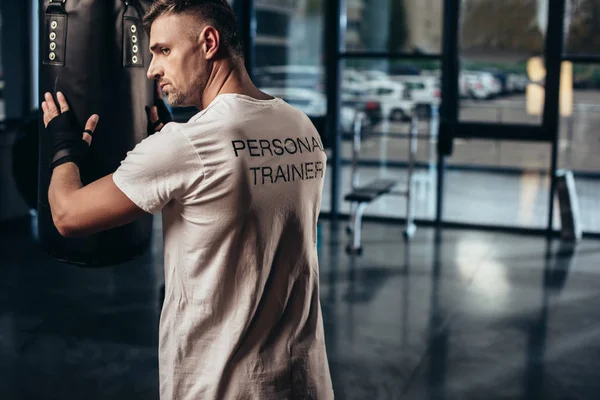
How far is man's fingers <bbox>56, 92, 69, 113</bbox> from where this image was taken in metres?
1.87

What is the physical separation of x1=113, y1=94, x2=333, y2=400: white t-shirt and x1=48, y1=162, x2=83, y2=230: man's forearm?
148 mm

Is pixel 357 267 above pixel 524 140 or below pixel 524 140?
below

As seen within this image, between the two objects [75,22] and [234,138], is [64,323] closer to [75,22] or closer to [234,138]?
[75,22]

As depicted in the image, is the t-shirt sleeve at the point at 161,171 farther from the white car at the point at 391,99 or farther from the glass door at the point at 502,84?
the white car at the point at 391,99

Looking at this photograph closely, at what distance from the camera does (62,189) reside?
1.54m

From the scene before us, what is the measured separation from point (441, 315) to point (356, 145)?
2.44m

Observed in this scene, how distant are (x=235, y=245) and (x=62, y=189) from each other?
0.37 meters

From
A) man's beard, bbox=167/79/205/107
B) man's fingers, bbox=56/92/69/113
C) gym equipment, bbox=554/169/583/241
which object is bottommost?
gym equipment, bbox=554/169/583/241

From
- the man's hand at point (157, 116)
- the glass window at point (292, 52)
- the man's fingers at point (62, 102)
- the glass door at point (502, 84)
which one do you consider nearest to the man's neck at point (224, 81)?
the man's fingers at point (62, 102)

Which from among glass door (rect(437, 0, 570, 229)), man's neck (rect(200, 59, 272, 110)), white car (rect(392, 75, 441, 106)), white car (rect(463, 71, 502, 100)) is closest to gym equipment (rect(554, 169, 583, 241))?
glass door (rect(437, 0, 570, 229))

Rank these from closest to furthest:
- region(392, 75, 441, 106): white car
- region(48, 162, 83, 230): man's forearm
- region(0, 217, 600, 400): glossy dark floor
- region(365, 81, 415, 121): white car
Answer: region(48, 162, 83, 230): man's forearm < region(0, 217, 600, 400): glossy dark floor < region(392, 75, 441, 106): white car < region(365, 81, 415, 121): white car

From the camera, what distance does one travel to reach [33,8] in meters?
7.20

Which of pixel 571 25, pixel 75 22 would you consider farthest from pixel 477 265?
pixel 75 22

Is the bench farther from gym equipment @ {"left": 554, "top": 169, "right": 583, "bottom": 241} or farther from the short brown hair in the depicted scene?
the short brown hair
